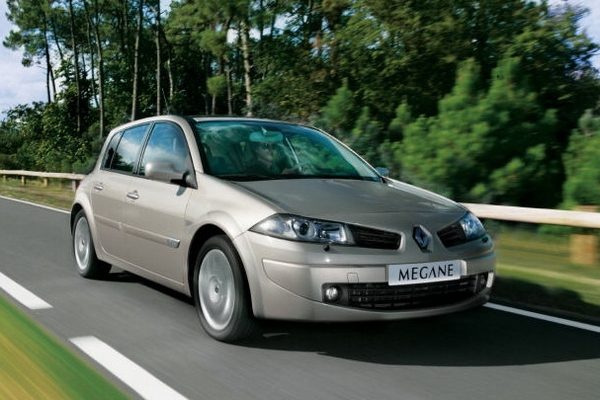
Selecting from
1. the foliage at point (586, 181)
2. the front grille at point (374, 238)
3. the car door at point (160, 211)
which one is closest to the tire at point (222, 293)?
the car door at point (160, 211)

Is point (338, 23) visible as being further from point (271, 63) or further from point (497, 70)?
point (497, 70)

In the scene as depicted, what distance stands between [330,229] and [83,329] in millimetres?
2102

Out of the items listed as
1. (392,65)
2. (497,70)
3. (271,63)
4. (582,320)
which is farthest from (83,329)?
(271,63)

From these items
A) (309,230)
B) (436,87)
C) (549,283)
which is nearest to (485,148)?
(549,283)

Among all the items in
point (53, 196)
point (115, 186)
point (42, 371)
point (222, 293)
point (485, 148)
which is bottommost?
point (53, 196)

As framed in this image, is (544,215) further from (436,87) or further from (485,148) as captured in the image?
(436,87)

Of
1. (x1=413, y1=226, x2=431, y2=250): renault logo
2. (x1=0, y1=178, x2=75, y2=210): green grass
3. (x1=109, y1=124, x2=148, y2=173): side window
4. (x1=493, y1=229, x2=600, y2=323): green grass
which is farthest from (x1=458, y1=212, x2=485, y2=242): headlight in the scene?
(x1=0, y1=178, x2=75, y2=210): green grass

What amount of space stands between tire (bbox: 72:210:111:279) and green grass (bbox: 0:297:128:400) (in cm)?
183

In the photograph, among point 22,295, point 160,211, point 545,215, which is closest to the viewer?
point 160,211

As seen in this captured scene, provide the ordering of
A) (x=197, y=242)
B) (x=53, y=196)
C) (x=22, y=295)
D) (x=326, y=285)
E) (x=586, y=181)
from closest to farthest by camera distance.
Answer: (x=326, y=285) < (x=197, y=242) < (x=22, y=295) < (x=586, y=181) < (x=53, y=196)

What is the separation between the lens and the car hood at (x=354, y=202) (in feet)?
15.1

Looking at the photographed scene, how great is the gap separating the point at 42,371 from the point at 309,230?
1800 mm

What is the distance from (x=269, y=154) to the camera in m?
5.75

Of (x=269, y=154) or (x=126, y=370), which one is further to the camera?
(x=269, y=154)
